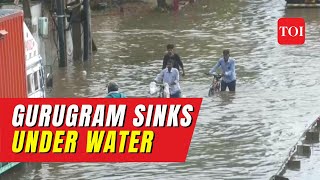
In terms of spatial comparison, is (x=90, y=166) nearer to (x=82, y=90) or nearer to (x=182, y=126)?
(x=182, y=126)

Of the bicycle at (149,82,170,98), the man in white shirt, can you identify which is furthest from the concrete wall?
the bicycle at (149,82,170,98)

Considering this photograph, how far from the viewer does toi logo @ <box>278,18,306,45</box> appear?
35.7 metres

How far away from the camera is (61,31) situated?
30875 millimetres

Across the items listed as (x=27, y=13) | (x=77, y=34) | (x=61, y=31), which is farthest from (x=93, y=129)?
(x=77, y=34)

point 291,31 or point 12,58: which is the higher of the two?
point 12,58

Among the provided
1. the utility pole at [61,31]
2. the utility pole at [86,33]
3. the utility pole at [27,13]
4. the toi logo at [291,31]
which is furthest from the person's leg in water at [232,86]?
the toi logo at [291,31]

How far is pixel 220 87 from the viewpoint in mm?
25500

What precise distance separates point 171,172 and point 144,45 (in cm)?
1853

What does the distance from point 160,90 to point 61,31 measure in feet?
30.3

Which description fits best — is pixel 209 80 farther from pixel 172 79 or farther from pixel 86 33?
pixel 86 33

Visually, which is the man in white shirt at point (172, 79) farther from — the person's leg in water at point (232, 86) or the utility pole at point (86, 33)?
the utility pole at point (86, 33)

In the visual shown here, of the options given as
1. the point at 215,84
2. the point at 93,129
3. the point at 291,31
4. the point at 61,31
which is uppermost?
the point at 93,129

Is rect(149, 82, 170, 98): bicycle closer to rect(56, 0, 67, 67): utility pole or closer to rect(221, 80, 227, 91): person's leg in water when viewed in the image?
rect(221, 80, 227, 91): person's leg in water

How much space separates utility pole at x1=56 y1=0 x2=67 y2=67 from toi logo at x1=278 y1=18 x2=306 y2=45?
339 inches
